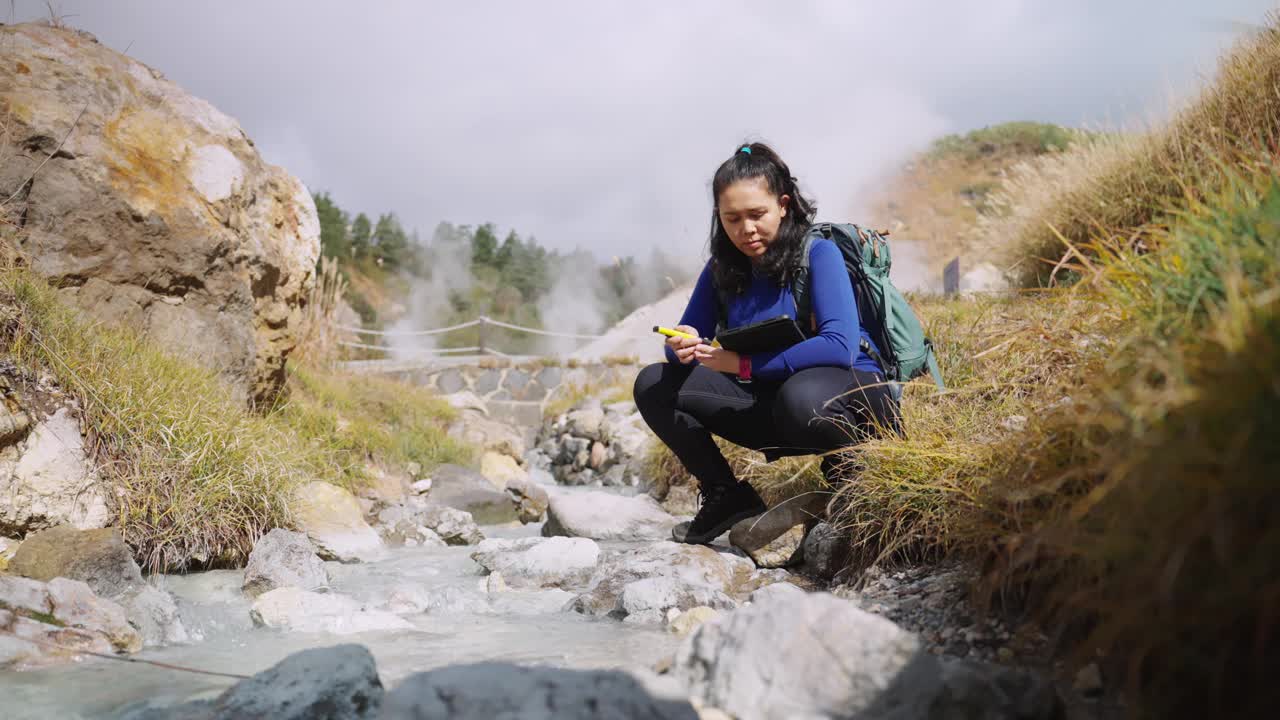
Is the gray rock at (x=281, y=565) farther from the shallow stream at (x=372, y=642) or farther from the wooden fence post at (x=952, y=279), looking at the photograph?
the wooden fence post at (x=952, y=279)

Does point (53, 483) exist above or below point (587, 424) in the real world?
above

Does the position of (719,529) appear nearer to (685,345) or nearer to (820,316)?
(685,345)

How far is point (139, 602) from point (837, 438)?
224 cm

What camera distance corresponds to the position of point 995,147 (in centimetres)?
2198

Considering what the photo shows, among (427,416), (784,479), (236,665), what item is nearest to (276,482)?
(236,665)

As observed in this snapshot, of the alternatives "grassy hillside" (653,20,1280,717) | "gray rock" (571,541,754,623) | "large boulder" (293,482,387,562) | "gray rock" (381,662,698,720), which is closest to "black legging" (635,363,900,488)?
"grassy hillside" (653,20,1280,717)

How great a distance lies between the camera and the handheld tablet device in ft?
9.29

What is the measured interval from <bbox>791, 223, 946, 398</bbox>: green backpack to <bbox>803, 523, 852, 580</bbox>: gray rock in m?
0.55

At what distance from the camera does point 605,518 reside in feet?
12.8

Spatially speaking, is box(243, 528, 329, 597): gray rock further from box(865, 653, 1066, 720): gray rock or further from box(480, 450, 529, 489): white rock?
box(480, 450, 529, 489): white rock

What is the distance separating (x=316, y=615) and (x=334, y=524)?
1.40m

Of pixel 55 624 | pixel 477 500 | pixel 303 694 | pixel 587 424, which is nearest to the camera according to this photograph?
pixel 303 694

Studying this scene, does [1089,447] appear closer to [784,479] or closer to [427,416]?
[784,479]

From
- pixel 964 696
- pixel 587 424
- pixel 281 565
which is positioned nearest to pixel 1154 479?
pixel 964 696
